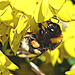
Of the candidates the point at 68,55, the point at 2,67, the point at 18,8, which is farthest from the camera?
the point at 68,55

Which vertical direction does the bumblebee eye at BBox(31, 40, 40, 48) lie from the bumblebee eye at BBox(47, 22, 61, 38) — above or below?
below

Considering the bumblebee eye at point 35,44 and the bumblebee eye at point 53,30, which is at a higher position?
the bumblebee eye at point 53,30

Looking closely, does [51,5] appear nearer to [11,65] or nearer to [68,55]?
[11,65]

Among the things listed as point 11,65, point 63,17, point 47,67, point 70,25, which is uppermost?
point 63,17

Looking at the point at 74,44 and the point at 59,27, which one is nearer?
the point at 59,27

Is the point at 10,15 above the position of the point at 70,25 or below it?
above

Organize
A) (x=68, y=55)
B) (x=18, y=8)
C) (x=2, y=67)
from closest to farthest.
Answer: (x=18, y=8) < (x=2, y=67) < (x=68, y=55)

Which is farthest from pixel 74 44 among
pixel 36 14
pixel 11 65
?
pixel 36 14
